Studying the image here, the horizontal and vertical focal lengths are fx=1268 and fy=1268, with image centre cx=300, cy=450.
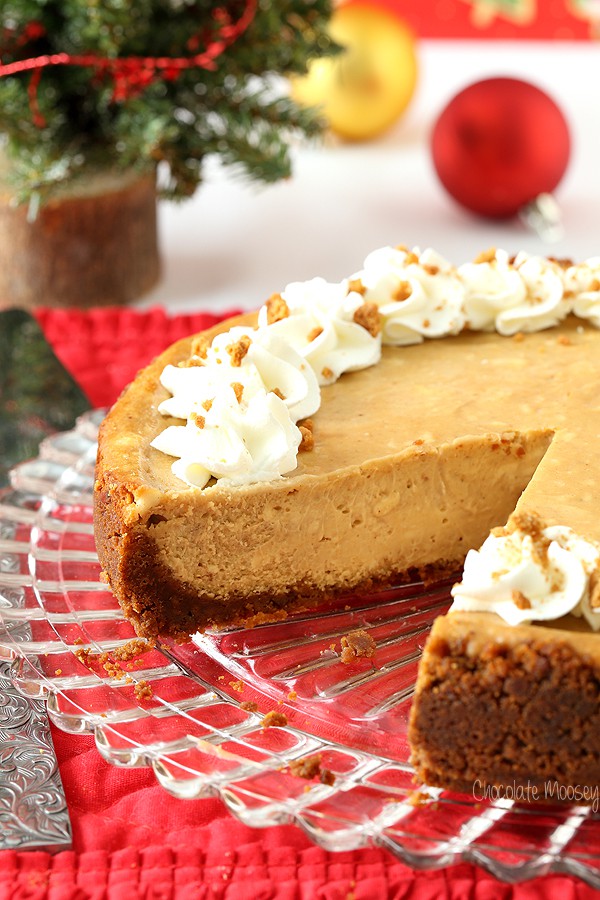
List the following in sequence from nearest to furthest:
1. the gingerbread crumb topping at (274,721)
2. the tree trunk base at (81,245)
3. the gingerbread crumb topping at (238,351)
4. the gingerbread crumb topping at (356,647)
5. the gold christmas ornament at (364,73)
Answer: the gingerbread crumb topping at (274,721) → the gingerbread crumb topping at (356,647) → the gingerbread crumb topping at (238,351) → the tree trunk base at (81,245) → the gold christmas ornament at (364,73)

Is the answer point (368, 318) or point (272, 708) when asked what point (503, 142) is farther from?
point (272, 708)

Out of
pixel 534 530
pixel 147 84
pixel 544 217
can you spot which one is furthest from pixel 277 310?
pixel 544 217

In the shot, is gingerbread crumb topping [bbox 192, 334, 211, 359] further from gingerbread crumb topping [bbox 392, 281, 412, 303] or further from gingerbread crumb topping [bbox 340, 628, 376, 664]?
gingerbread crumb topping [bbox 340, 628, 376, 664]

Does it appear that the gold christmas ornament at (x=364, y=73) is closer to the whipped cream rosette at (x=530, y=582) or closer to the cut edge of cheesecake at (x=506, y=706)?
the whipped cream rosette at (x=530, y=582)

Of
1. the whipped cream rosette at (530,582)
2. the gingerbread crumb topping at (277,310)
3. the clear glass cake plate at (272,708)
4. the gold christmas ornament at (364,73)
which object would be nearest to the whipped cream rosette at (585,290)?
the gingerbread crumb topping at (277,310)

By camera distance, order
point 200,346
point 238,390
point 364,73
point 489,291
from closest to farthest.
Result: point 238,390 < point 200,346 < point 489,291 < point 364,73

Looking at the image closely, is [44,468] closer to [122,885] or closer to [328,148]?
[122,885]
